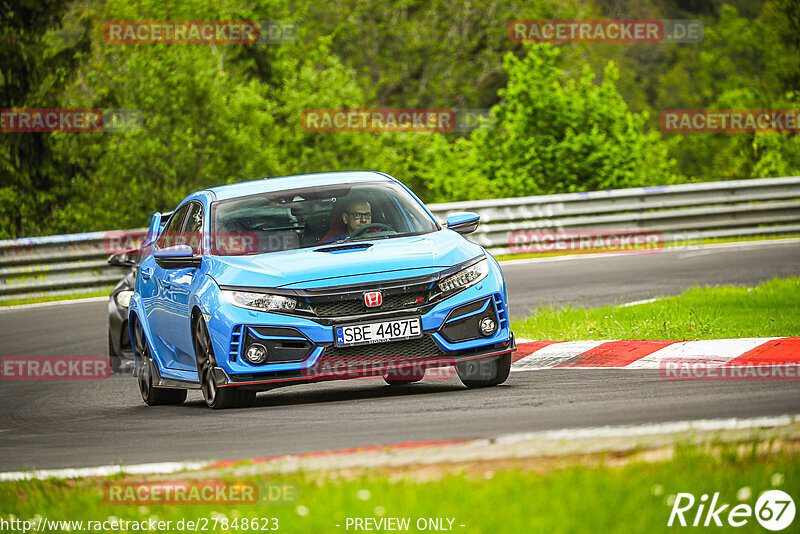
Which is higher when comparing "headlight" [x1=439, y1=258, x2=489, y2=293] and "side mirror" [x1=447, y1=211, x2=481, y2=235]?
"side mirror" [x1=447, y1=211, x2=481, y2=235]

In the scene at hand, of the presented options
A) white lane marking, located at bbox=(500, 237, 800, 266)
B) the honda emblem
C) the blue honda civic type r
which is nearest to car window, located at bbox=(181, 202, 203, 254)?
the blue honda civic type r

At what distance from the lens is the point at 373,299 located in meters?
8.20

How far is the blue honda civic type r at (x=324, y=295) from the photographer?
8172 millimetres

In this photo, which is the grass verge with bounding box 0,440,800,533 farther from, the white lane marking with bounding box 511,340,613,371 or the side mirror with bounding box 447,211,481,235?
the white lane marking with bounding box 511,340,613,371

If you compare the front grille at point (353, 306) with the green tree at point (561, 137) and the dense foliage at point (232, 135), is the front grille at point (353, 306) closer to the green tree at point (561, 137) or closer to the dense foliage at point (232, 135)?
the dense foliage at point (232, 135)

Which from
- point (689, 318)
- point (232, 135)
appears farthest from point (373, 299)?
point (232, 135)

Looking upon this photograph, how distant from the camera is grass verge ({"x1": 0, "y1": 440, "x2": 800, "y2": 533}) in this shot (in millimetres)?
4387

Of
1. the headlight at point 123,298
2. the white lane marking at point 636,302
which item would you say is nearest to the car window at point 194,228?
the headlight at point 123,298

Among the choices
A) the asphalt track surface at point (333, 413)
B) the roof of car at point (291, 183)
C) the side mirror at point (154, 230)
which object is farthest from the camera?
the side mirror at point (154, 230)

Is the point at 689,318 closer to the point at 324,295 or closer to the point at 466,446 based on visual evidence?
the point at 324,295

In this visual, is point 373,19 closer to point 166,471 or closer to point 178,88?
point 178,88

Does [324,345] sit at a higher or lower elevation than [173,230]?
lower

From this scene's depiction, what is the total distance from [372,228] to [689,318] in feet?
10.8

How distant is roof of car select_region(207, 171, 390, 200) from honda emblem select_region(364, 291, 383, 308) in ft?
5.56
